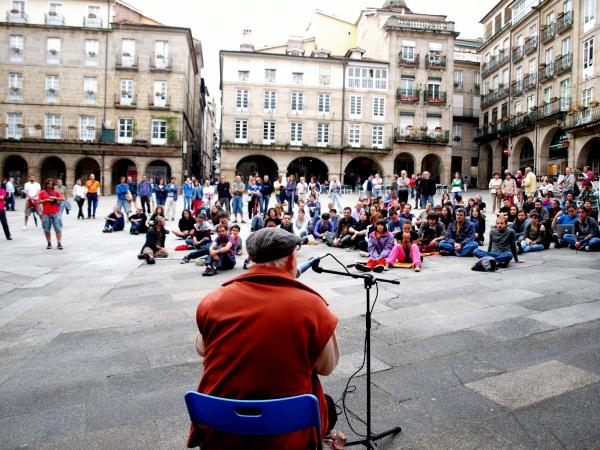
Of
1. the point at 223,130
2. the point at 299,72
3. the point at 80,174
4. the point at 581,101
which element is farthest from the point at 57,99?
the point at 581,101

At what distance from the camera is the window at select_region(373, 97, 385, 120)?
41.6m

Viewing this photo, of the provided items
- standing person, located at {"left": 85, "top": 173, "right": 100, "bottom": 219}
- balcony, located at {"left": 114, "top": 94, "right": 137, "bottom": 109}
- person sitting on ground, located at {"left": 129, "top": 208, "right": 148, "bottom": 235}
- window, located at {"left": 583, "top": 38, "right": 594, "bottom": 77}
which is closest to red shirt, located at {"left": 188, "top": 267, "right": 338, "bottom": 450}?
person sitting on ground, located at {"left": 129, "top": 208, "right": 148, "bottom": 235}

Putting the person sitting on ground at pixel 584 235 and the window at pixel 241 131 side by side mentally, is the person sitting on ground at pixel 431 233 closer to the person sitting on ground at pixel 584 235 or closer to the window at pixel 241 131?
the person sitting on ground at pixel 584 235

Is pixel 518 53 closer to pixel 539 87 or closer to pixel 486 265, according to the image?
pixel 539 87

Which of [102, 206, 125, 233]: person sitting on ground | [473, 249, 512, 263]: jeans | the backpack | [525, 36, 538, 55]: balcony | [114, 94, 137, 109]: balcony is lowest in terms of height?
the backpack

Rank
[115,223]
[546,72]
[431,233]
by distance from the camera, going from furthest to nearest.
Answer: [546,72], [115,223], [431,233]

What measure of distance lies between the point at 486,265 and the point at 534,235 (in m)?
4.10

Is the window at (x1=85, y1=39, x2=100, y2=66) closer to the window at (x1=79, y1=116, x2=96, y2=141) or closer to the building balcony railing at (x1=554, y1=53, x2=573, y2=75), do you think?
the window at (x1=79, y1=116, x2=96, y2=141)

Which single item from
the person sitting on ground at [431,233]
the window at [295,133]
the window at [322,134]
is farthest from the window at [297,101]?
the person sitting on ground at [431,233]

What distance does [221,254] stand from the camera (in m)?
9.88

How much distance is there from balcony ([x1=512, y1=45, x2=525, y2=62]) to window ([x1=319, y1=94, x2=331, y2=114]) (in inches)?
634

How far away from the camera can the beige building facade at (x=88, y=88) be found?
120ft

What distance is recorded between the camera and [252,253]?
2.18m

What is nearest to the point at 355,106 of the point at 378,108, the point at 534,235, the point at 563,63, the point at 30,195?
the point at 378,108
